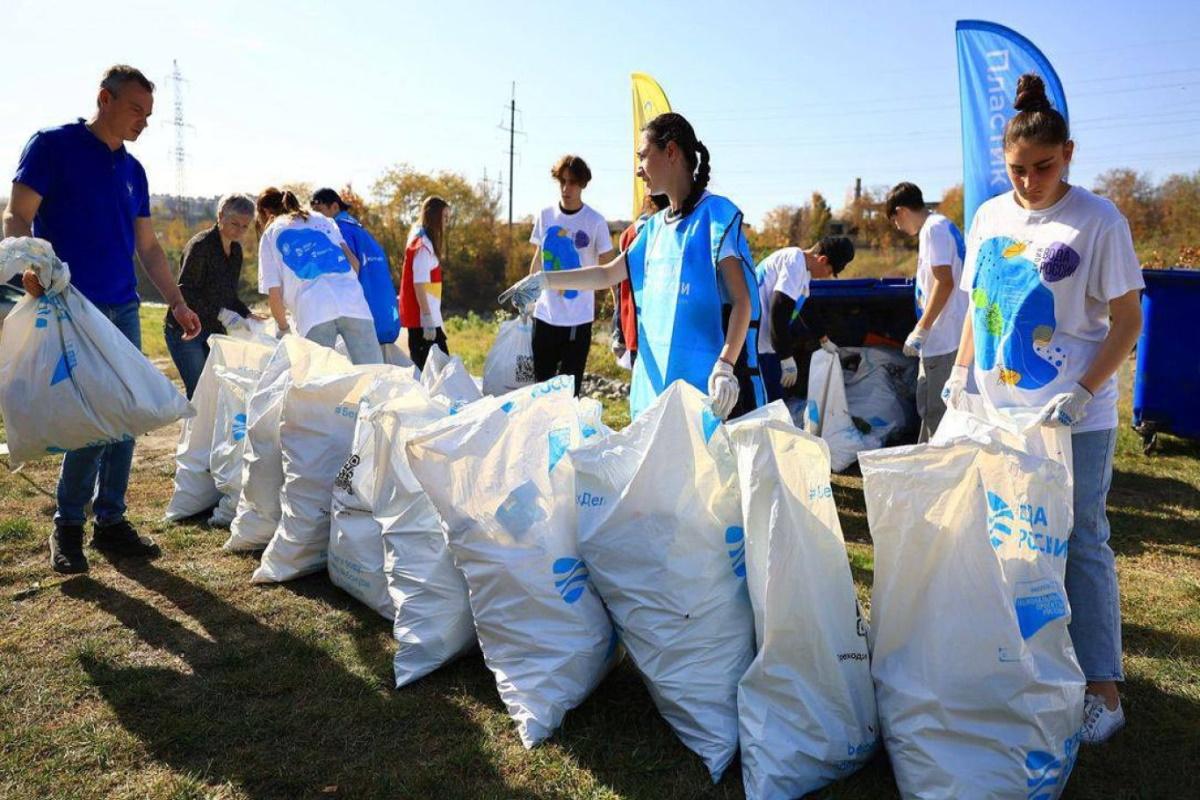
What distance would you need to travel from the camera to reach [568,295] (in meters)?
4.86

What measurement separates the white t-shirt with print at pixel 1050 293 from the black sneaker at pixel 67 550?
3.13 metres

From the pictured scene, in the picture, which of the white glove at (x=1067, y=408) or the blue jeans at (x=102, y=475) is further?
the blue jeans at (x=102, y=475)

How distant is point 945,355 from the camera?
13.3 feet

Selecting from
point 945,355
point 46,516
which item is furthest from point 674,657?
point 46,516

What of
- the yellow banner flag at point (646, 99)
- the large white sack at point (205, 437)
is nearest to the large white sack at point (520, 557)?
the large white sack at point (205, 437)

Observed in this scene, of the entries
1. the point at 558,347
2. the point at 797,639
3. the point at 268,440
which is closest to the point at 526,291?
the point at 268,440

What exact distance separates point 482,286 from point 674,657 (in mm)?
22598

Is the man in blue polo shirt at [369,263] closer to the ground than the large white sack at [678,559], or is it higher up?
higher up

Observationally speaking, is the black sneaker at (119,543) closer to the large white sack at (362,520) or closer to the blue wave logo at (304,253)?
the large white sack at (362,520)

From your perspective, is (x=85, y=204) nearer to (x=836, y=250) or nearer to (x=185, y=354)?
(x=185, y=354)

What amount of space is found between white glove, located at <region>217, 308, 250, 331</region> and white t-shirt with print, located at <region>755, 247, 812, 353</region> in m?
2.82

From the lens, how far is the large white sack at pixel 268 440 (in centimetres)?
330

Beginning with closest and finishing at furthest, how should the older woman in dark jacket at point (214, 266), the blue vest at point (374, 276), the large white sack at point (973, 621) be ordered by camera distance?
the large white sack at point (973, 621)
the older woman in dark jacket at point (214, 266)
the blue vest at point (374, 276)

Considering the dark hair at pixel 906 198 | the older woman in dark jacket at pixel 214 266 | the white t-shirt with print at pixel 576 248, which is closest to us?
the dark hair at pixel 906 198
